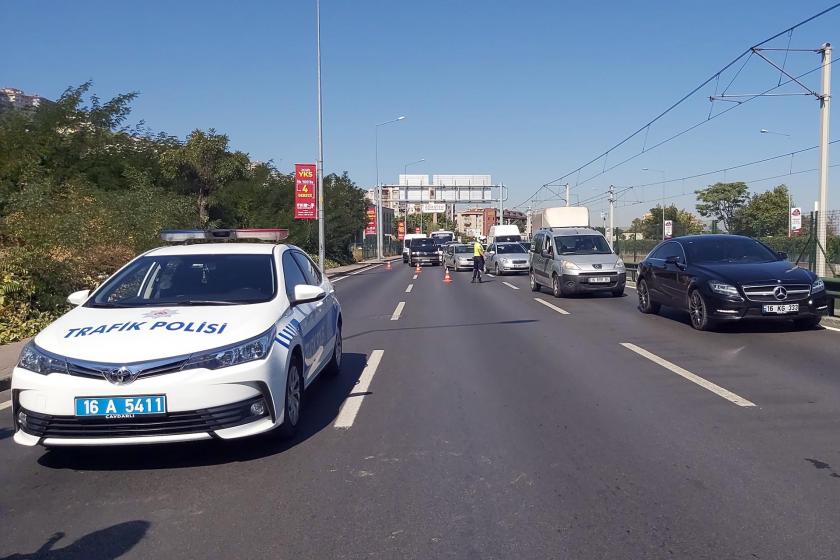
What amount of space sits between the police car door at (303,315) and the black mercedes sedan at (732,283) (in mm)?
6787

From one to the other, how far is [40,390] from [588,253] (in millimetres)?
15662

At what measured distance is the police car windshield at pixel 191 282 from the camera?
6.01 meters

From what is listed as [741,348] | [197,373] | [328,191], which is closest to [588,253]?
[741,348]

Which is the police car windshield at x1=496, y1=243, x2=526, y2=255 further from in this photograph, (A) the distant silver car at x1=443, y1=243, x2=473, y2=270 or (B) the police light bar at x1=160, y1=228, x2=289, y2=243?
(B) the police light bar at x1=160, y1=228, x2=289, y2=243

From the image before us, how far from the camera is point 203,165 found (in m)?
31.3

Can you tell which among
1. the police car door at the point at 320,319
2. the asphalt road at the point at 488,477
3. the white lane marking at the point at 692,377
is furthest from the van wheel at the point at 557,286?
the police car door at the point at 320,319

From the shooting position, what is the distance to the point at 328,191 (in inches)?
1896

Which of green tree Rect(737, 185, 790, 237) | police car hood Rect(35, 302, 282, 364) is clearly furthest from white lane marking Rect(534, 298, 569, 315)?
green tree Rect(737, 185, 790, 237)

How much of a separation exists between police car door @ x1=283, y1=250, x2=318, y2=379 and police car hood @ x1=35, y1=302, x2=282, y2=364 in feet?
1.54

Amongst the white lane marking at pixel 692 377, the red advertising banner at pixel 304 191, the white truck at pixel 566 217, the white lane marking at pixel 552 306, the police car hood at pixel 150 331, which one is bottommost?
the white lane marking at pixel 552 306

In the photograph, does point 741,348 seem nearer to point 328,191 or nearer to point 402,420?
point 402,420

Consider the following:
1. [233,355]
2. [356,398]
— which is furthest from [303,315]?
[233,355]

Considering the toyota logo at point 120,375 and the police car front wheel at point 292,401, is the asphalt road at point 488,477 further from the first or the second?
the toyota logo at point 120,375

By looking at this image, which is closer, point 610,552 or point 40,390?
point 610,552
